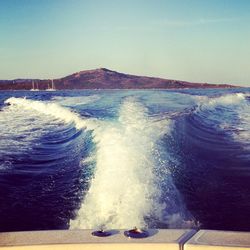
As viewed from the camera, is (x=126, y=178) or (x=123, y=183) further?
(x=126, y=178)

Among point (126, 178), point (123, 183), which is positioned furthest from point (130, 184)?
point (126, 178)

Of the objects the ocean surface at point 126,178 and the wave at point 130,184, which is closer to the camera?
the wave at point 130,184

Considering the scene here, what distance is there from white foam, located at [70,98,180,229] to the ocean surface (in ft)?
0.04

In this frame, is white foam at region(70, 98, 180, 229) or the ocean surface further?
the ocean surface

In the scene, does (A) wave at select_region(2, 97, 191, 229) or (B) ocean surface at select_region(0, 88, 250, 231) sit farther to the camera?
(B) ocean surface at select_region(0, 88, 250, 231)

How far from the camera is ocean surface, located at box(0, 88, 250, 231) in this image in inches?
165

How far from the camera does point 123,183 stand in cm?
504

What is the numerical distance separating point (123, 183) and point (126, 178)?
0.18 m

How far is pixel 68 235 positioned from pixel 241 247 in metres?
0.83

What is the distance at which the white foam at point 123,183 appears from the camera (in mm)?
4035

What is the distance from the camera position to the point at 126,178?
521 centimetres

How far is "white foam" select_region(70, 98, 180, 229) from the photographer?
13.2ft

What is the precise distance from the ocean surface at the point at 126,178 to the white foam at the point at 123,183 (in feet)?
0.04

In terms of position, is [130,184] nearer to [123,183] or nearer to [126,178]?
[123,183]
